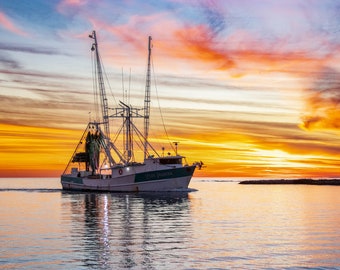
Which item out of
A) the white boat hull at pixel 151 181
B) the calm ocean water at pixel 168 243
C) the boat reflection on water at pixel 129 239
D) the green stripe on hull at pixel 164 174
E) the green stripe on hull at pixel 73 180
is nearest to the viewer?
the calm ocean water at pixel 168 243

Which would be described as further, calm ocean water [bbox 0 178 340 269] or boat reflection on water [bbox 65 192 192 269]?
boat reflection on water [bbox 65 192 192 269]

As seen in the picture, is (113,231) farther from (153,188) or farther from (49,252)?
(153,188)

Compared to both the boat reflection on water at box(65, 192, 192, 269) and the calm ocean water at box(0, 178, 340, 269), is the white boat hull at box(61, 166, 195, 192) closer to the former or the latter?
the boat reflection on water at box(65, 192, 192, 269)

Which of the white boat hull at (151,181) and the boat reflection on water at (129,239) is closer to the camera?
the boat reflection on water at (129,239)

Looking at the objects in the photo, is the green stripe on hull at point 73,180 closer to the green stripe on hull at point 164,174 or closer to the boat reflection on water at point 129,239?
the green stripe on hull at point 164,174

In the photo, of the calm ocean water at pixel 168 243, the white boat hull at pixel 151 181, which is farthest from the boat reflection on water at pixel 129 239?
the white boat hull at pixel 151 181

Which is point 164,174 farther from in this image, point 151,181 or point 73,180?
point 73,180

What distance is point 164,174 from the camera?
4437 inches

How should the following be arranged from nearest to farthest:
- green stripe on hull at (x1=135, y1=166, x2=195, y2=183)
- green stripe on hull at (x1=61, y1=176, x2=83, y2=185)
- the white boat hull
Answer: green stripe on hull at (x1=135, y1=166, x2=195, y2=183)
the white boat hull
green stripe on hull at (x1=61, y1=176, x2=83, y2=185)

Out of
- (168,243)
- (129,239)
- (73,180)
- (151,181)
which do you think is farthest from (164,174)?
(168,243)

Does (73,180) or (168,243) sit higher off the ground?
(73,180)

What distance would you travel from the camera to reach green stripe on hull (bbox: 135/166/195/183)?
113 meters

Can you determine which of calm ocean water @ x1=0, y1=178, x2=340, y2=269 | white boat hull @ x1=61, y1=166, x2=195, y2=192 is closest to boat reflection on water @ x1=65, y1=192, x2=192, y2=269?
calm ocean water @ x1=0, y1=178, x2=340, y2=269

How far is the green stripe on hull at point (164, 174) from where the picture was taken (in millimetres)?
112688
